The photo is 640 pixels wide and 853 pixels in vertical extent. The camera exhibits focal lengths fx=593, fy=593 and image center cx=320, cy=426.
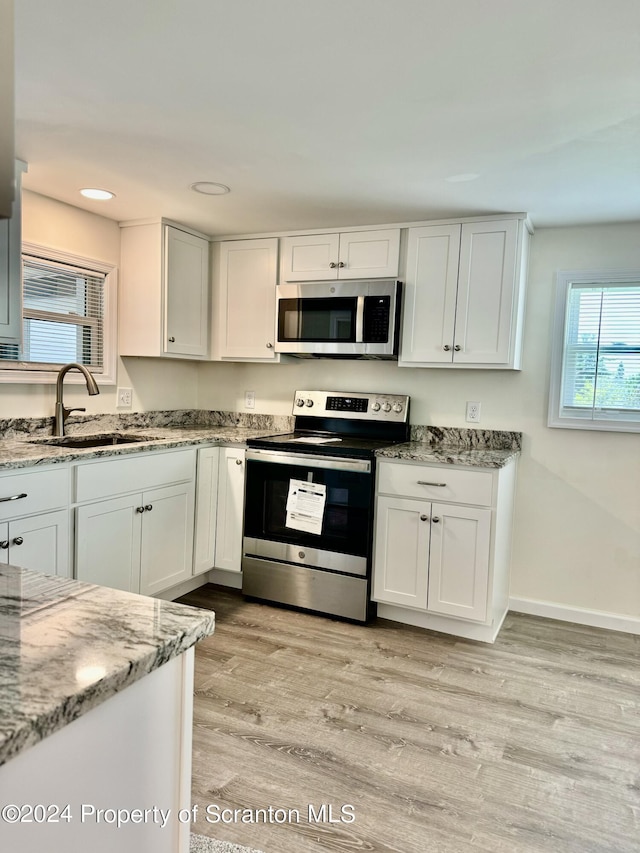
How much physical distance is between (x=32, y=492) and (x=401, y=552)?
1.77 m

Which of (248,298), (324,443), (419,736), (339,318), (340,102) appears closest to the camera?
(340,102)

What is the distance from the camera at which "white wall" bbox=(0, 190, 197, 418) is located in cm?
299

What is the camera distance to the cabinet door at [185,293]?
11.6ft

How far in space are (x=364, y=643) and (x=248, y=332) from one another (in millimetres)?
1999

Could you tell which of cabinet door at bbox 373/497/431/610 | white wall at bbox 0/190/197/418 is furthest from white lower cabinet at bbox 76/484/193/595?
cabinet door at bbox 373/497/431/610

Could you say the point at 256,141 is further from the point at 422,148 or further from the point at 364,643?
the point at 364,643

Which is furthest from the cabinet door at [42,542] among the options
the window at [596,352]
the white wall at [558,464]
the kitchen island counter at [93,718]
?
the window at [596,352]

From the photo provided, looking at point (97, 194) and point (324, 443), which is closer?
point (97, 194)

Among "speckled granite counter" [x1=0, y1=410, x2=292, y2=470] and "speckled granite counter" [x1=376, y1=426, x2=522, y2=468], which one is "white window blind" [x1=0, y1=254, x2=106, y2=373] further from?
"speckled granite counter" [x1=376, y1=426, x2=522, y2=468]

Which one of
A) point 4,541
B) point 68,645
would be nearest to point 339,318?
point 4,541

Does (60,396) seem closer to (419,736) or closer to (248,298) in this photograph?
(248,298)

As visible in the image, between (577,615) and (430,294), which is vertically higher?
(430,294)

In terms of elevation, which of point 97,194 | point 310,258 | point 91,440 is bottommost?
point 91,440

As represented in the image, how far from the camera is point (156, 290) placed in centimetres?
349
